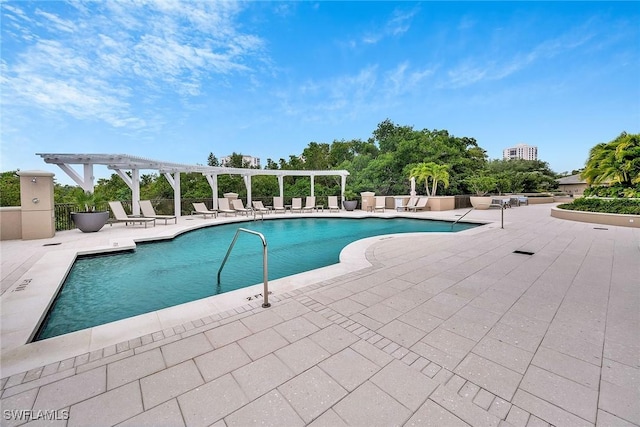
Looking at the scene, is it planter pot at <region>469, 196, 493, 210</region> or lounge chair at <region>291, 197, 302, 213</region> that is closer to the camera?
lounge chair at <region>291, 197, 302, 213</region>

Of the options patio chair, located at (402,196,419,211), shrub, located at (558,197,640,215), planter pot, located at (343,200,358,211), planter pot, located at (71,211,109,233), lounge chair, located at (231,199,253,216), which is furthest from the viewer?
planter pot, located at (343,200,358,211)

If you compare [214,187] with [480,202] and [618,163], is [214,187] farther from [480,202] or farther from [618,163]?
[618,163]

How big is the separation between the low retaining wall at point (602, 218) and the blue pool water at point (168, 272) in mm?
8830

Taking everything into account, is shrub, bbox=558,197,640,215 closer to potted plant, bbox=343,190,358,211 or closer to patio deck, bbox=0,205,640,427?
patio deck, bbox=0,205,640,427

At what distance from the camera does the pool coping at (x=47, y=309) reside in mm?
2191

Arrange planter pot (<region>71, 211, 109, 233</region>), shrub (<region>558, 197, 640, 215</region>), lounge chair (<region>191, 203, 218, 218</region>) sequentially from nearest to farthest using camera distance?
1. planter pot (<region>71, 211, 109, 233</region>)
2. shrub (<region>558, 197, 640, 215</region>)
3. lounge chair (<region>191, 203, 218, 218</region>)

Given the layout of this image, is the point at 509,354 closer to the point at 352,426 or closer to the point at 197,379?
the point at 352,426

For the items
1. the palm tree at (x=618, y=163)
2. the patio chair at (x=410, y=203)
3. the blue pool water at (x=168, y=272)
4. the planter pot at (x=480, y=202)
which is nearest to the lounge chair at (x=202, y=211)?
the blue pool water at (x=168, y=272)

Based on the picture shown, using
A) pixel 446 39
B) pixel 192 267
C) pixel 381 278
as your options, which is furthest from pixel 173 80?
pixel 381 278

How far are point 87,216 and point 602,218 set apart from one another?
17.4 metres

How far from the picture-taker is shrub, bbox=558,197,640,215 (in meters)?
9.34

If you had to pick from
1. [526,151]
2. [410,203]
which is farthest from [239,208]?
[526,151]

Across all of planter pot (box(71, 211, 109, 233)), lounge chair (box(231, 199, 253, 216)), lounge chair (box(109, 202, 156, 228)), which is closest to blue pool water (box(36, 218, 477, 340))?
lounge chair (box(109, 202, 156, 228))

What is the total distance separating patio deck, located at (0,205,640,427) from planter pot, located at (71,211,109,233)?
5884mm
